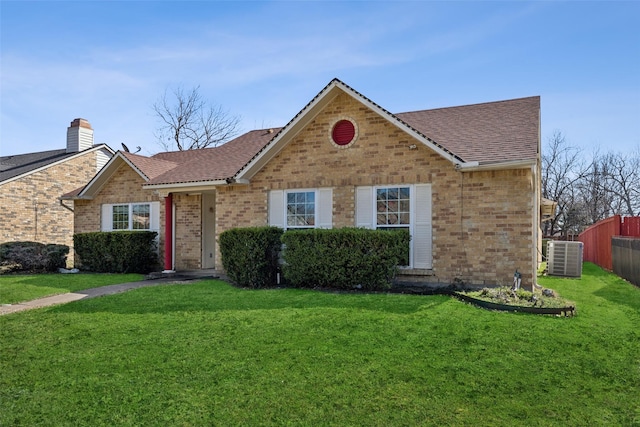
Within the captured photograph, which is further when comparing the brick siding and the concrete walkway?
the brick siding

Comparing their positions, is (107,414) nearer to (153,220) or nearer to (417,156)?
(417,156)

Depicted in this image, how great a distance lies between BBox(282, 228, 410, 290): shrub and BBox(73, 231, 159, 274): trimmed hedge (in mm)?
7358

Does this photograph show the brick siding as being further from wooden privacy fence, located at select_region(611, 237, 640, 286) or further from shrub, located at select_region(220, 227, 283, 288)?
wooden privacy fence, located at select_region(611, 237, 640, 286)

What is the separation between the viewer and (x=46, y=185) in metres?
22.9

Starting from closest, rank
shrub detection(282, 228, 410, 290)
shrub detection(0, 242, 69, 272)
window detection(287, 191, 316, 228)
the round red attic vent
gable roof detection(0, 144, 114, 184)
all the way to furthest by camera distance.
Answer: shrub detection(282, 228, 410, 290) < the round red attic vent < window detection(287, 191, 316, 228) < shrub detection(0, 242, 69, 272) < gable roof detection(0, 144, 114, 184)

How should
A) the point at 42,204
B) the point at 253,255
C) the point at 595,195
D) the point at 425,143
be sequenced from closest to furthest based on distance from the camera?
1. the point at 425,143
2. the point at 253,255
3. the point at 42,204
4. the point at 595,195

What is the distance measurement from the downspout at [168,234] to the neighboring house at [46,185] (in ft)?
24.0

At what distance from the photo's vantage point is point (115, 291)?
1138cm

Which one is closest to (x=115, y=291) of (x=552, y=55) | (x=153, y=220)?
(x=153, y=220)

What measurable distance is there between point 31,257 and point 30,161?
1181 cm

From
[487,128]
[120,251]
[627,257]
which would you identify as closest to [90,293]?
[120,251]

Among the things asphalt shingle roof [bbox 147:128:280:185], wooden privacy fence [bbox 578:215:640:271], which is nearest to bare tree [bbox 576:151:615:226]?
wooden privacy fence [bbox 578:215:640:271]

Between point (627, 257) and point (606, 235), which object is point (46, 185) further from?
point (606, 235)

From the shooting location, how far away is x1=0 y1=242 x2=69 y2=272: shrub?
16.2 m
